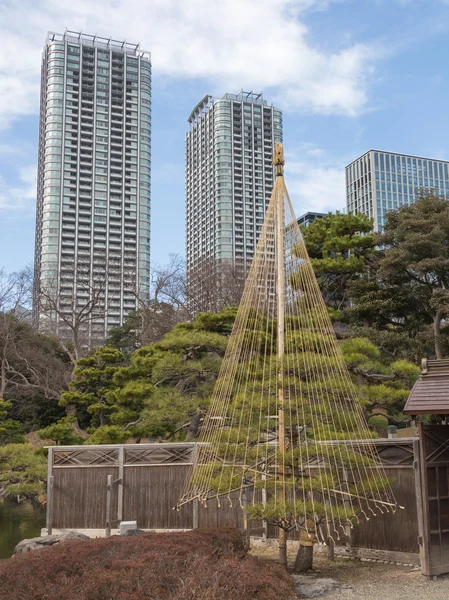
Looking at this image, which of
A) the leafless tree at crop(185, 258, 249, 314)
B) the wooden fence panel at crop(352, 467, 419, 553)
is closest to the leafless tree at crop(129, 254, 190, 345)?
the leafless tree at crop(185, 258, 249, 314)

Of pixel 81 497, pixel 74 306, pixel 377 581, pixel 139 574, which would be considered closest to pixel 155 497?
pixel 81 497

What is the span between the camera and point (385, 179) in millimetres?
77812

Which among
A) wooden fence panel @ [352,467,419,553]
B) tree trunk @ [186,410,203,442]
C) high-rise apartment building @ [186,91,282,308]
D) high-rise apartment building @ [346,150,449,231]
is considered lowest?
wooden fence panel @ [352,467,419,553]

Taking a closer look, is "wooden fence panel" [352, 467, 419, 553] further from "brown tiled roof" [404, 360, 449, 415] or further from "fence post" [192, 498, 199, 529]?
"fence post" [192, 498, 199, 529]

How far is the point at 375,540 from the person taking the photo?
8.76m

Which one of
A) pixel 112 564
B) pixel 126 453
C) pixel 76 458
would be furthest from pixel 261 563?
pixel 76 458

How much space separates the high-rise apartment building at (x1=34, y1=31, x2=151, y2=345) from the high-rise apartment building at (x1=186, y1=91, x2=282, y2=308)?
4.82m

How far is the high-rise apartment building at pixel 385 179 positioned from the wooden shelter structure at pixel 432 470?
228 ft

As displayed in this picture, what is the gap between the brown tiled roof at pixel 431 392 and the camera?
24.0 feet

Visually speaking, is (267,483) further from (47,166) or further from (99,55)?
(99,55)

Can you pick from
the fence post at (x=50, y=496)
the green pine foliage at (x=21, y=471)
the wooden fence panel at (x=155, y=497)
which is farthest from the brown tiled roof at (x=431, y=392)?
the green pine foliage at (x=21, y=471)

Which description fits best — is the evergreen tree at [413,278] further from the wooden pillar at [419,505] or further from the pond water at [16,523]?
the pond water at [16,523]

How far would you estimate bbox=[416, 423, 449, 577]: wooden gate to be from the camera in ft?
24.7

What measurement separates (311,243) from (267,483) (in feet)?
38.9
